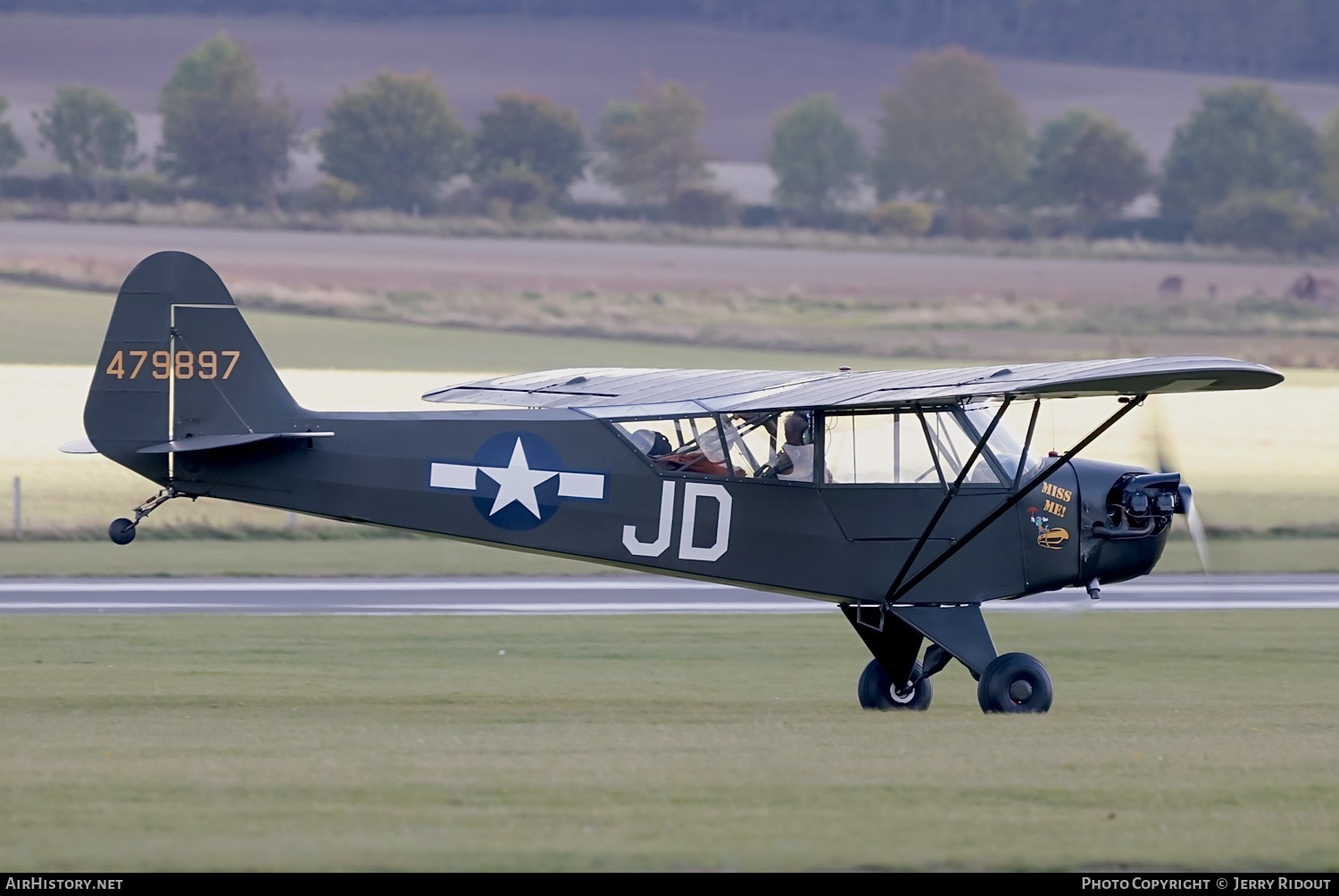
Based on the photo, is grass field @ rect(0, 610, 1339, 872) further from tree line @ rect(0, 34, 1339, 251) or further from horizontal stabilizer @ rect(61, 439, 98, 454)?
tree line @ rect(0, 34, 1339, 251)

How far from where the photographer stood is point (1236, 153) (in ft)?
255

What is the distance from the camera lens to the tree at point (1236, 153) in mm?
76062

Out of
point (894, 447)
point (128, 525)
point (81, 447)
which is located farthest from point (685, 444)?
point (81, 447)

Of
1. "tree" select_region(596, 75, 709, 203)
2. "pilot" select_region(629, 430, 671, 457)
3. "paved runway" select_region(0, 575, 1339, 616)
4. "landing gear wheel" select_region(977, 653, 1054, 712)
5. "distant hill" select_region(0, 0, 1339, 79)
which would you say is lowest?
"paved runway" select_region(0, 575, 1339, 616)

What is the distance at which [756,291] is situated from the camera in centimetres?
6862

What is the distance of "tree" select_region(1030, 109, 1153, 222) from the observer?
7912cm

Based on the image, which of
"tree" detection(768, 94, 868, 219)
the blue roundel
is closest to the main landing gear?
the blue roundel

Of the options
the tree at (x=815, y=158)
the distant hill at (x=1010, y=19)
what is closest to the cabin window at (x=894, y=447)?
the tree at (x=815, y=158)

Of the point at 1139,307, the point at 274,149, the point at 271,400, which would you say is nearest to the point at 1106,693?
the point at 271,400

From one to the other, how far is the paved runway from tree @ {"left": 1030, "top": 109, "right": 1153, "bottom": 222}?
53245 mm

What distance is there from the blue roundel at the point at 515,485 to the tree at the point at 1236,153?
2652 inches

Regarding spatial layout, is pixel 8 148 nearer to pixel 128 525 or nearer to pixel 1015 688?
pixel 128 525

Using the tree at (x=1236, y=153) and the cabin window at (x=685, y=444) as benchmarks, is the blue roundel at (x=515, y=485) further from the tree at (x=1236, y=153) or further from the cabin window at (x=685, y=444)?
the tree at (x=1236, y=153)
